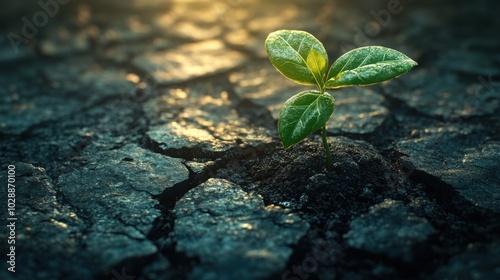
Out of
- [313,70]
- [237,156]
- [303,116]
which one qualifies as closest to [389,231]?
[303,116]

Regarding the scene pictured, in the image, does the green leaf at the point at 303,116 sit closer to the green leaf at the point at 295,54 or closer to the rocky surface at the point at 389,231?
the green leaf at the point at 295,54

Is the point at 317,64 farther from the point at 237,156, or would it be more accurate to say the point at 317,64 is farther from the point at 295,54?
the point at 237,156

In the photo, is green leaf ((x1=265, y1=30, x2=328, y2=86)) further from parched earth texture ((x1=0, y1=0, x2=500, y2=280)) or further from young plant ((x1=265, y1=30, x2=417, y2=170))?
parched earth texture ((x1=0, y1=0, x2=500, y2=280))

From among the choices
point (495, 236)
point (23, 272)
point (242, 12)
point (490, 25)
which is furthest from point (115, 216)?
point (490, 25)

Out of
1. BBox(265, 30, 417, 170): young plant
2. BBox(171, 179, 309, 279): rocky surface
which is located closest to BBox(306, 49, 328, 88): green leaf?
BBox(265, 30, 417, 170): young plant

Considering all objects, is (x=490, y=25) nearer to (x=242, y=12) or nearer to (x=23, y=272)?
(x=242, y=12)
